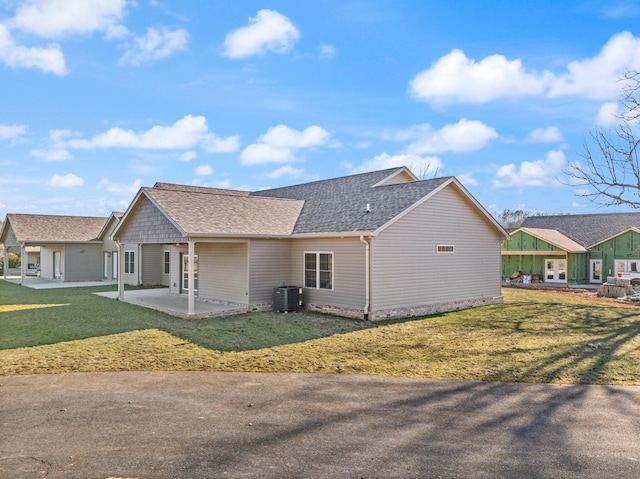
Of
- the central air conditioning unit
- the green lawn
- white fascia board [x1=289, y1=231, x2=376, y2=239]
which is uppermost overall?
white fascia board [x1=289, y1=231, x2=376, y2=239]

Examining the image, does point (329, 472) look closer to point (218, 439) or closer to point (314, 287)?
point (218, 439)

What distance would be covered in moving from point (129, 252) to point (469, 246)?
19.3 m

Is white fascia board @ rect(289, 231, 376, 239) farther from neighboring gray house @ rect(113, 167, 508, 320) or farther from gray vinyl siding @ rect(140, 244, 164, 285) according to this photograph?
gray vinyl siding @ rect(140, 244, 164, 285)

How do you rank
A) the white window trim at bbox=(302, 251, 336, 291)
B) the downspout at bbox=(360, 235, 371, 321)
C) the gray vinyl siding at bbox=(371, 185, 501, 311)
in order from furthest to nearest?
the white window trim at bbox=(302, 251, 336, 291)
the gray vinyl siding at bbox=(371, 185, 501, 311)
the downspout at bbox=(360, 235, 371, 321)

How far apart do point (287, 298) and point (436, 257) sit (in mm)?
5395

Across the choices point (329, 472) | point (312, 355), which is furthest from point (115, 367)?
point (329, 472)

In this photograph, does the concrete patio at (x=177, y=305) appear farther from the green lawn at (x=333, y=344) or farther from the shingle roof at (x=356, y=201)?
the shingle roof at (x=356, y=201)

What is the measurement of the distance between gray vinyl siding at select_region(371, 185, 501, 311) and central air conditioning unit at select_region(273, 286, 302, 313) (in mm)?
2903

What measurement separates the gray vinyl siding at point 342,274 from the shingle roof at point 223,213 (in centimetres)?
144

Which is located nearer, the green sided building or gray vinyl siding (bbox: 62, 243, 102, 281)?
gray vinyl siding (bbox: 62, 243, 102, 281)

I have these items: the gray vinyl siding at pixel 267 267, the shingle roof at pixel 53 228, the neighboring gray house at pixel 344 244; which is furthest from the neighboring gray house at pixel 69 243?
the gray vinyl siding at pixel 267 267

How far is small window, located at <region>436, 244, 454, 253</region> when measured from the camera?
51.0 ft

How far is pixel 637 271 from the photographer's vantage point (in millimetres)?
27344

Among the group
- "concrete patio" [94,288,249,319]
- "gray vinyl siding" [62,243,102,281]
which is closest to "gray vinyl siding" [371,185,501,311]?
"concrete patio" [94,288,249,319]
